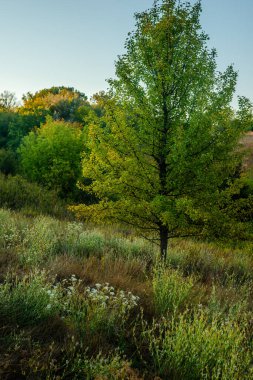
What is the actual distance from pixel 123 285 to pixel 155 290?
0.57m

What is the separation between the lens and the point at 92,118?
764 cm

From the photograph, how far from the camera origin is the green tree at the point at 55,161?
71.8 feet

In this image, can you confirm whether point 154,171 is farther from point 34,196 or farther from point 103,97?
point 34,196

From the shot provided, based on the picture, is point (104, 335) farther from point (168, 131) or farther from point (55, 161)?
point (55, 161)

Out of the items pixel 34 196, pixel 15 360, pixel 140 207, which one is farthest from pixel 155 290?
pixel 34 196

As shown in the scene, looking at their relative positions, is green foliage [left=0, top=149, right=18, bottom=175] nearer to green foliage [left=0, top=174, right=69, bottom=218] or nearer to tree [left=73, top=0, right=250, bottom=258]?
green foliage [left=0, top=174, right=69, bottom=218]

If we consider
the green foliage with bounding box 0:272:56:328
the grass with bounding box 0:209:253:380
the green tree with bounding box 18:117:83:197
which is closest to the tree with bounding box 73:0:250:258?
the grass with bounding box 0:209:253:380

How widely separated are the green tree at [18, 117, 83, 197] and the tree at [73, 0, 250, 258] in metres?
14.5

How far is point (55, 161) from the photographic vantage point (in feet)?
71.1

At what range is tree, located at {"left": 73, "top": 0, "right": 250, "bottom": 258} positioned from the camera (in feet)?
23.3

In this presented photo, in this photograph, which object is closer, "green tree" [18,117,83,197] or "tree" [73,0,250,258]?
"tree" [73,0,250,258]

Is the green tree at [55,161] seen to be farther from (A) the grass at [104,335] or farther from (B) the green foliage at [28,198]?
(A) the grass at [104,335]

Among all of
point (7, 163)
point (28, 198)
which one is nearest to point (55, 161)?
point (28, 198)

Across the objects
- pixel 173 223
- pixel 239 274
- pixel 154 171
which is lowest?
pixel 239 274
